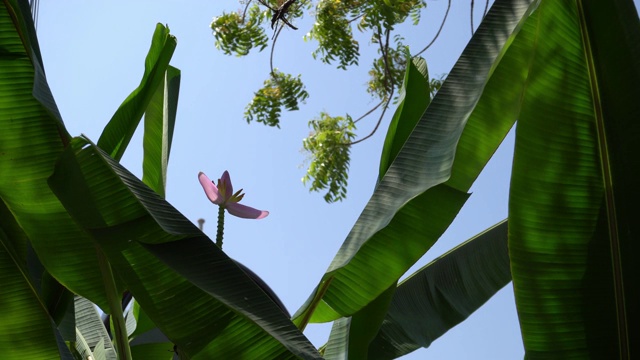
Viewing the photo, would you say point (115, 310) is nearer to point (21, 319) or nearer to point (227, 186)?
point (21, 319)

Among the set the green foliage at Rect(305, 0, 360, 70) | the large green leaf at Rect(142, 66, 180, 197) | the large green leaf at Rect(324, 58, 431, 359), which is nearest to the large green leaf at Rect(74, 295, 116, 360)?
the large green leaf at Rect(142, 66, 180, 197)

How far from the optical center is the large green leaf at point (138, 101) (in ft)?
4.98

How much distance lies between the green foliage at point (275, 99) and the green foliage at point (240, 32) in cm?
20

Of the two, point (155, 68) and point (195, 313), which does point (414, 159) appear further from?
point (155, 68)

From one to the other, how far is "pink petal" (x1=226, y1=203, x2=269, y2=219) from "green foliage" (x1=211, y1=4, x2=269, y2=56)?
2689mm

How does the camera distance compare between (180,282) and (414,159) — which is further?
(414,159)

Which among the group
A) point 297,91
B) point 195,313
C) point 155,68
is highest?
point 297,91

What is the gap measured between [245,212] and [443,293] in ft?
1.81

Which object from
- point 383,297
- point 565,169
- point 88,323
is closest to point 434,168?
point 565,169

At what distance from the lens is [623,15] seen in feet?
3.50

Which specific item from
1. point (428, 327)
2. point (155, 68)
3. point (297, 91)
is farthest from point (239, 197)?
point (297, 91)

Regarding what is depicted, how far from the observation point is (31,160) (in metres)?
1.36

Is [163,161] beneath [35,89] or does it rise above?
above

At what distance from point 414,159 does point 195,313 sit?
0.41 m
